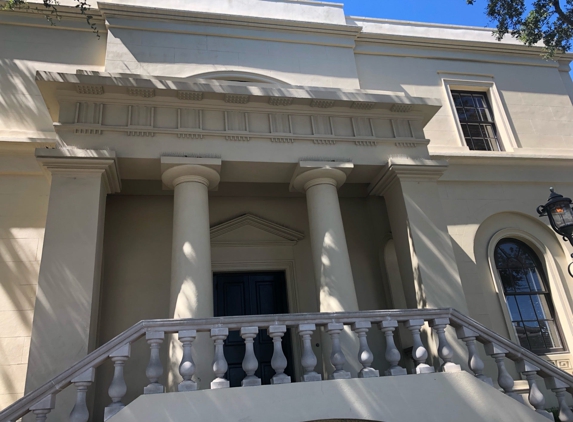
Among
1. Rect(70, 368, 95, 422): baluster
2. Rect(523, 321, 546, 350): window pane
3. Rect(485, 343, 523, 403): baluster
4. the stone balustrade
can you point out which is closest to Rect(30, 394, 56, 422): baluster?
the stone balustrade

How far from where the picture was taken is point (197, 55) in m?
10.5

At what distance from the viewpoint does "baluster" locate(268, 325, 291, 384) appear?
5090 mm

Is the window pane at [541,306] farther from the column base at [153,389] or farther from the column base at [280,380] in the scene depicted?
the column base at [153,389]

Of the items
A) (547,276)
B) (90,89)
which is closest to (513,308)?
(547,276)

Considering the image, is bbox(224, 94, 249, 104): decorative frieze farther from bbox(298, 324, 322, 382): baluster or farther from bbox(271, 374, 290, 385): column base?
bbox(271, 374, 290, 385): column base

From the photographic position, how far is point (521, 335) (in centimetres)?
920

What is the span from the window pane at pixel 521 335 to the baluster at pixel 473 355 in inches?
162

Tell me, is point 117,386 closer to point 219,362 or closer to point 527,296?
point 219,362

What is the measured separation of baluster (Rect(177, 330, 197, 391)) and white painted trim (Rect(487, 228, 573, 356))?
6829mm

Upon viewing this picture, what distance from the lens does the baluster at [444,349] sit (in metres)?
5.60

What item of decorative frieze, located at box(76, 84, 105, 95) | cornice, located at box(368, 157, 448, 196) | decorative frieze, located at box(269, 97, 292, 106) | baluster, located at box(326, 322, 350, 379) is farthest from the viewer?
cornice, located at box(368, 157, 448, 196)

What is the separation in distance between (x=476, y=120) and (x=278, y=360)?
30.7 ft

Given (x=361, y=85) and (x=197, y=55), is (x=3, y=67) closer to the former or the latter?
(x=197, y=55)

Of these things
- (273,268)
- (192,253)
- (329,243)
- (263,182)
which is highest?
(263,182)
